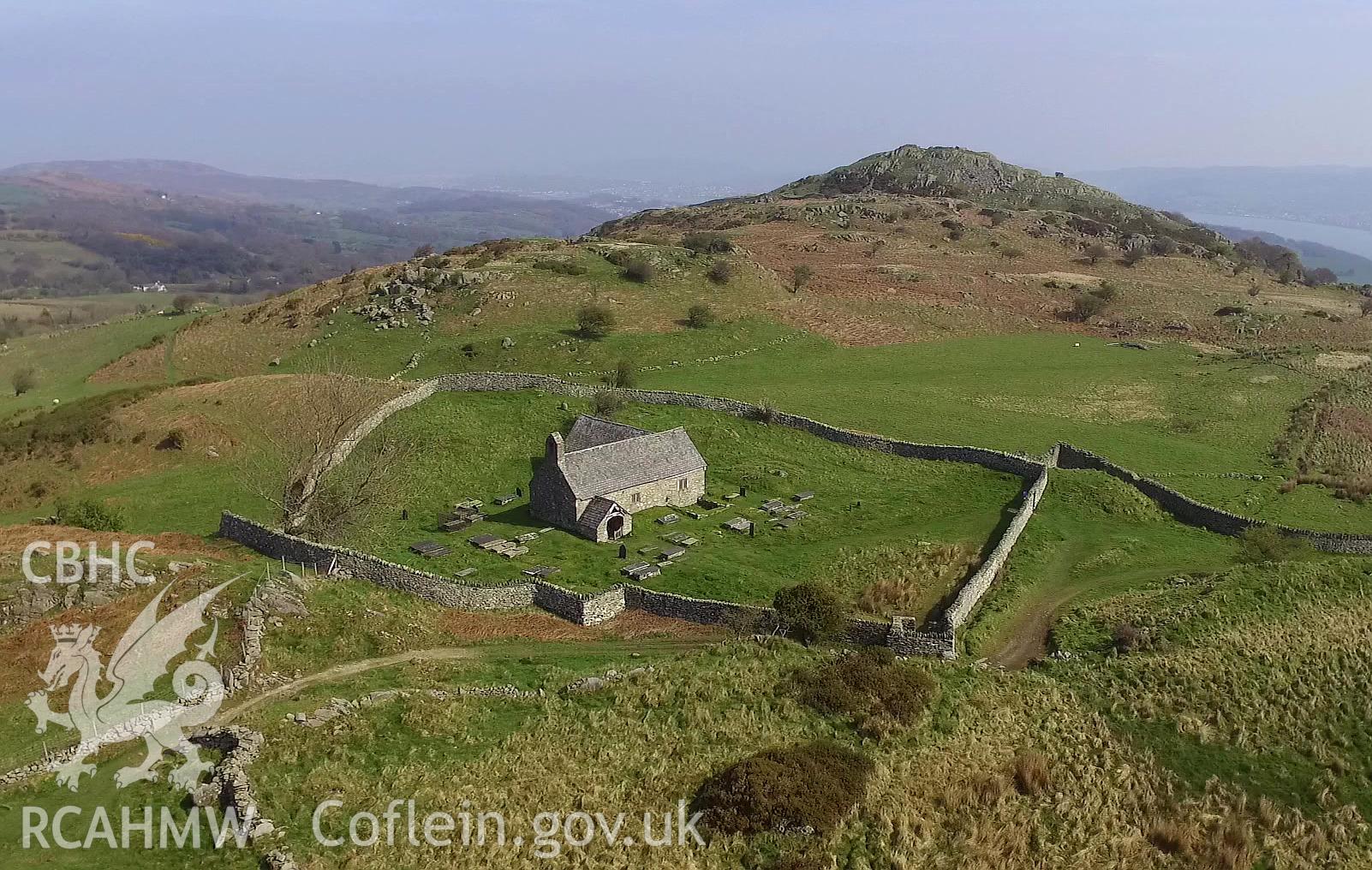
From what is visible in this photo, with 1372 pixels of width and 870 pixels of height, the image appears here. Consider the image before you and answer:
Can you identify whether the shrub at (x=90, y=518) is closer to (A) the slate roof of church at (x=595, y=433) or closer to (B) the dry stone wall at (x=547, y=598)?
(B) the dry stone wall at (x=547, y=598)

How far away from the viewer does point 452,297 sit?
84750mm

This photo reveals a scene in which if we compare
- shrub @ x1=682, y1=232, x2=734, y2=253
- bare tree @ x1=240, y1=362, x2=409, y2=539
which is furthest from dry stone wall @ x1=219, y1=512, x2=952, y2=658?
shrub @ x1=682, y1=232, x2=734, y2=253

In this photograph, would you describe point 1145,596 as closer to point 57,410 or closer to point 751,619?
point 751,619

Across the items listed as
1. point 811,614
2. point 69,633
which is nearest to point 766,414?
point 811,614

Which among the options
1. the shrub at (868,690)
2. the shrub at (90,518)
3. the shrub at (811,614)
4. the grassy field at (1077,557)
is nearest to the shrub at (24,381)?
the shrub at (90,518)

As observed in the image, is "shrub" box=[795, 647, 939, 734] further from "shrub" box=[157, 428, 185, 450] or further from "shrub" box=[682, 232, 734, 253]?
"shrub" box=[682, 232, 734, 253]

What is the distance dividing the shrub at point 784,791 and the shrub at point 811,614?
766cm

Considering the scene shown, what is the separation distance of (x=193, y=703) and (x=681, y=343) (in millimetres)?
59265

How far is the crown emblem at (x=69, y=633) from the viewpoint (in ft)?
89.2

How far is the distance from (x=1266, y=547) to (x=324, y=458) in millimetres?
46763

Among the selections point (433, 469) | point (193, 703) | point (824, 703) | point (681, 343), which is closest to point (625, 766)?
point (824, 703)

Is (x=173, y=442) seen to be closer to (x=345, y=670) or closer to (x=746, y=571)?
(x=345, y=670)

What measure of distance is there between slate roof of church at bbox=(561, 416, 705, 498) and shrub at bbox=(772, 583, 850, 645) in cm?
1504

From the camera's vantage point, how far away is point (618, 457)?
4662 centimetres
